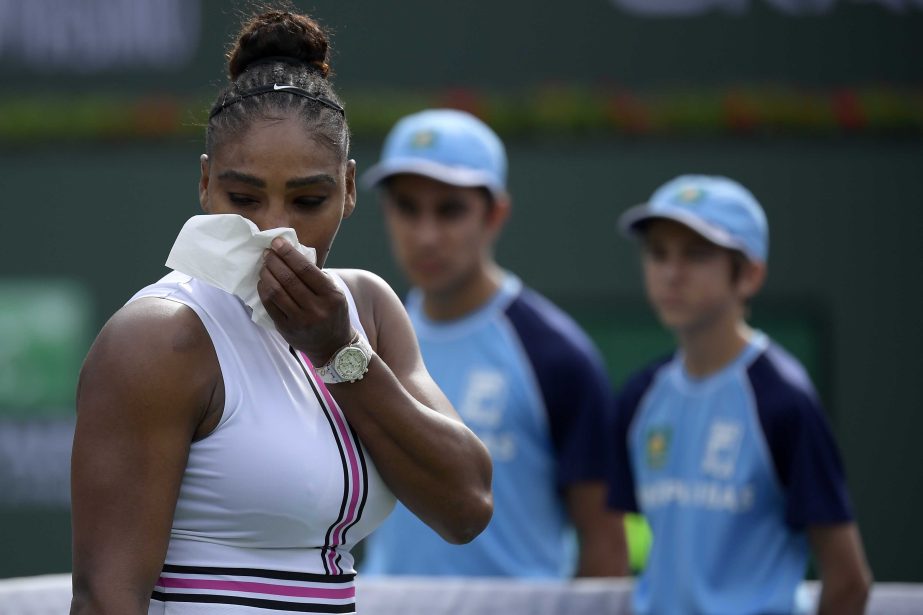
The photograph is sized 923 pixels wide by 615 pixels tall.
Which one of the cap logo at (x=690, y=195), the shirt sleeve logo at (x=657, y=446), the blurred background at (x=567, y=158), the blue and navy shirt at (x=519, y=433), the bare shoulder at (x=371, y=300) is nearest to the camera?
the bare shoulder at (x=371, y=300)

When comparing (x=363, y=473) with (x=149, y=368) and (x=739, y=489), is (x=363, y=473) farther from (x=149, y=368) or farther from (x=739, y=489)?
(x=739, y=489)

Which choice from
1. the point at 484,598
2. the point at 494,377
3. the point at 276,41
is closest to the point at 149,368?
the point at 276,41

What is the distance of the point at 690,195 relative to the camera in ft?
14.8

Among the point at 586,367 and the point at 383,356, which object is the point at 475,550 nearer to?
the point at 586,367

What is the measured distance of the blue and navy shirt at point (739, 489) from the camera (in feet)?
12.6

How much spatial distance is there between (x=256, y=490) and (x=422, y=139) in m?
2.92

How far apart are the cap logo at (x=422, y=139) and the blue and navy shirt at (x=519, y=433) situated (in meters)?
0.59

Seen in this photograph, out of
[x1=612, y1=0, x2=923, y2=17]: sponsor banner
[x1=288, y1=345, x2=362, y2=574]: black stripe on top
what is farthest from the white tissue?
[x1=612, y1=0, x2=923, y2=17]: sponsor banner

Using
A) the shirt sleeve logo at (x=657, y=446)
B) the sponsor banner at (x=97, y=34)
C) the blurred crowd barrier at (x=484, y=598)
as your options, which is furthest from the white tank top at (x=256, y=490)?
the sponsor banner at (x=97, y=34)

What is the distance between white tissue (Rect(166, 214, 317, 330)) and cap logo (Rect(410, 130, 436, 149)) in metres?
2.77

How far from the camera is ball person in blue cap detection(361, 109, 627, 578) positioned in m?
4.38

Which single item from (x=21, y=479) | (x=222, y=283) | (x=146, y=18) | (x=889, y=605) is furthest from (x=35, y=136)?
(x=222, y=283)

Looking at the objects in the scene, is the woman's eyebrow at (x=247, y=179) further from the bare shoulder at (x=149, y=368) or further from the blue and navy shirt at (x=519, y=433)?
the blue and navy shirt at (x=519, y=433)

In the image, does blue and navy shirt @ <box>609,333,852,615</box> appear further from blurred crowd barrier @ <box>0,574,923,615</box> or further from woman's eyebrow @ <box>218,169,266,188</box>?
woman's eyebrow @ <box>218,169,266,188</box>
